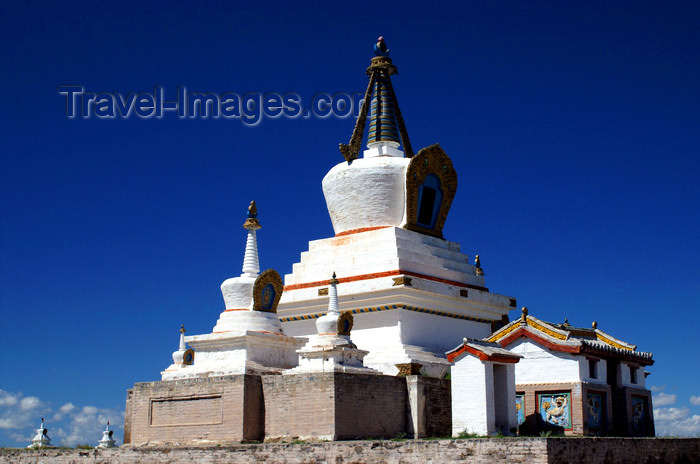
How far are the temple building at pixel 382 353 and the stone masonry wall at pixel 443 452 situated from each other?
0.80m

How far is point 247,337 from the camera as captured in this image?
17.5 metres

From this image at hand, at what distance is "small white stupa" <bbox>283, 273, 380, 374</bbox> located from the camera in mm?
16578

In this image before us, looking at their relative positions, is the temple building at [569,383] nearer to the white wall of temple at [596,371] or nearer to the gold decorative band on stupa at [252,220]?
the white wall of temple at [596,371]

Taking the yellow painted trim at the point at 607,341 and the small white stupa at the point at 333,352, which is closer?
the small white stupa at the point at 333,352

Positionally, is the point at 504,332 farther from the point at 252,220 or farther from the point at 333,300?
the point at 252,220

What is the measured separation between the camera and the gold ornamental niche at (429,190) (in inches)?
842

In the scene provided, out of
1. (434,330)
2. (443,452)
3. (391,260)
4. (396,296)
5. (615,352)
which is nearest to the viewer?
(443,452)

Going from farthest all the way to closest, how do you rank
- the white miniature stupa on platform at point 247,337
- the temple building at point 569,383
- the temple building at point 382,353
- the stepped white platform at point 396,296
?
the stepped white platform at point 396,296 < the white miniature stupa on platform at point 247,337 < the temple building at point 569,383 < the temple building at point 382,353

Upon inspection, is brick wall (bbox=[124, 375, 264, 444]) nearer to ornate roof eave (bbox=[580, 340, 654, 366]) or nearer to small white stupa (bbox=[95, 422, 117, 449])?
small white stupa (bbox=[95, 422, 117, 449])

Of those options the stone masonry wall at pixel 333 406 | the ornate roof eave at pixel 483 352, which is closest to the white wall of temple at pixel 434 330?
the stone masonry wall at pixel 333 406

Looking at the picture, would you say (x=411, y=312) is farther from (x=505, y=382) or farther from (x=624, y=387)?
(x=624, y=387)

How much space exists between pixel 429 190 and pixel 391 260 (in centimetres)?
320

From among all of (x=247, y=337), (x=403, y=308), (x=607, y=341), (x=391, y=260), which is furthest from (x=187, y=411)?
(x=607, y=341)

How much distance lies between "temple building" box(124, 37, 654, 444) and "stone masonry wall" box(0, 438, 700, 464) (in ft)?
2.62
